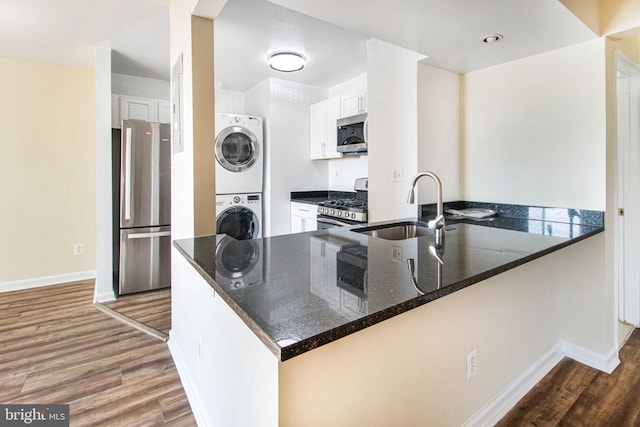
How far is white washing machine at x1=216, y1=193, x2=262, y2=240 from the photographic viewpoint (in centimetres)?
397

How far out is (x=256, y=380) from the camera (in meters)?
0.98

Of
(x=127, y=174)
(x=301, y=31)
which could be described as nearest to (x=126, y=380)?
(x=127, y=174)

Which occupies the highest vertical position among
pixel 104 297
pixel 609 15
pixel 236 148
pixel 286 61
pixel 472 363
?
pixel 286 61

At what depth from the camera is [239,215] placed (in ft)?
13.5

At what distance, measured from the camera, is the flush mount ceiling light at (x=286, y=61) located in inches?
128

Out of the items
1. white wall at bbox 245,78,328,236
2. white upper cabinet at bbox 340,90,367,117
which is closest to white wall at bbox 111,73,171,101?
white wall at bbox 245,78,328,236

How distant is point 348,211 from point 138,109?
2690mm

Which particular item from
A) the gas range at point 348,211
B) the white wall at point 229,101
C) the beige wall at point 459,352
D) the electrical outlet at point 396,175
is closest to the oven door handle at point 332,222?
the gas range at point 348,211

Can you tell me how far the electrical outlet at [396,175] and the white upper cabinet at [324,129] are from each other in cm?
127

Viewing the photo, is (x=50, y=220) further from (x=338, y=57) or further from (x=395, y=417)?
(x=395, y=417)

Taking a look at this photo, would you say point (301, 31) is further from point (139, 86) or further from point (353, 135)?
point (139, 86)

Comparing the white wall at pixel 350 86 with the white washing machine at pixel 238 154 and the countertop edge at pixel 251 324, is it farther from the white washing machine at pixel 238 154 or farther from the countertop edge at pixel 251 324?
the countertop edge at pixel 251 324

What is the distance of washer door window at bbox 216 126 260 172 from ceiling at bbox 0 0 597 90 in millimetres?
692

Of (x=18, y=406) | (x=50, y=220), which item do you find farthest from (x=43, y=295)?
(x=18, y=406)
